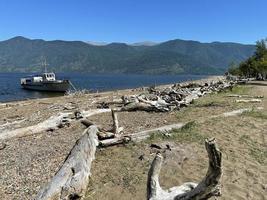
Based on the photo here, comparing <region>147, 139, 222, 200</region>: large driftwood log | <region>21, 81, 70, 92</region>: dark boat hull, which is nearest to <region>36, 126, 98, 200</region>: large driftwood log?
<region>147, 139, 222, 200</region>: large driftwood log

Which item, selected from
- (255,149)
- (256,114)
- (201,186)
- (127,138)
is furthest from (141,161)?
(256,114)

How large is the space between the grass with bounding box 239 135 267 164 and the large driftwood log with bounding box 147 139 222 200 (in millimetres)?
4860

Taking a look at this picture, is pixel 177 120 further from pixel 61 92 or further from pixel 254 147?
pixel 61 92

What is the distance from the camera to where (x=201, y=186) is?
20.1 feet

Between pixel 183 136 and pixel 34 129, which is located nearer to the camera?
pixel 183 136

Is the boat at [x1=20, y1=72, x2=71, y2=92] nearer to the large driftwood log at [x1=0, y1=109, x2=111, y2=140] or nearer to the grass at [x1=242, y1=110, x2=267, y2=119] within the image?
the large driftwood log at [x1=0, y1=109, x2=111, y2=140]

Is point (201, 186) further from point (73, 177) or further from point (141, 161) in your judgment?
point (141, 161)

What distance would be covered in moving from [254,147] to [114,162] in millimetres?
4855

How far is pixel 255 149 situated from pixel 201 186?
20.9ft

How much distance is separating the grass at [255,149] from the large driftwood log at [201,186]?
4860 millimetres

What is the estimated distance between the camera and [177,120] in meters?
17.5

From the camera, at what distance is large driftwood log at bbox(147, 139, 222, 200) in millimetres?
5824

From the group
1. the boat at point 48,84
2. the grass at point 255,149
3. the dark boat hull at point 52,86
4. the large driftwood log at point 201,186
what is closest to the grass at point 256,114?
the grass at point 255,149

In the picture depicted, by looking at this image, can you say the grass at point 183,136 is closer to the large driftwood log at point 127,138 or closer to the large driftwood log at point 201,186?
the large driftwood log at point 127,138
